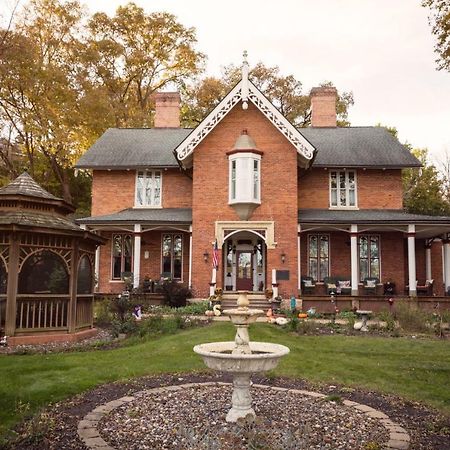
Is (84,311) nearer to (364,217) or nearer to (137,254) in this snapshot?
(137,254)

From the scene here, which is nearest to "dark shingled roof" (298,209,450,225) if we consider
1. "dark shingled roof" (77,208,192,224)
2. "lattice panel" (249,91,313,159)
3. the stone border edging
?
"lattice panel" (249,91,313,159)

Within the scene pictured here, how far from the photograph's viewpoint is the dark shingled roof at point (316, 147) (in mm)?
25562

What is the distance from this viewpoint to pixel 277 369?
10.6 meters

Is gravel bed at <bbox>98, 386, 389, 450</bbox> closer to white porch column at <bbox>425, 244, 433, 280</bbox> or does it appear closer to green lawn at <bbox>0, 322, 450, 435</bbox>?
green lawn at <bbox>0, 322, 450, 435</bbox>

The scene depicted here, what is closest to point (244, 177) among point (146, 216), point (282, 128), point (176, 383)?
point (282, 128)

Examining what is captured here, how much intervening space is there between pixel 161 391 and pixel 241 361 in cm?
270

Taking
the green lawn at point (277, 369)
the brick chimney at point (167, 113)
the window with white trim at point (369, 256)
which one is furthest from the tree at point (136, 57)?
the green lawn at point (277, 369)

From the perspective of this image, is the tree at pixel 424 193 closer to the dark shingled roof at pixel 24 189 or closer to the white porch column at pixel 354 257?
the white porch column at pixel 354 257

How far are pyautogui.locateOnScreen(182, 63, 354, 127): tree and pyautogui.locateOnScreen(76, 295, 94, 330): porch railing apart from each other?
2929 centimetres

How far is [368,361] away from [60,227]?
29.7 feet

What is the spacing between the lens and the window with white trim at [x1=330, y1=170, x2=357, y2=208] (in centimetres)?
2573

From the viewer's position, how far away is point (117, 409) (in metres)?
7.50

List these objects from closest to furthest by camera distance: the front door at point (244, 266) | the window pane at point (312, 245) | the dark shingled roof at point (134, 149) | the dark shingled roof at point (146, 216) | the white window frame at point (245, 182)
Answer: the white window frame at point (245, 182)
the dark shingled roof at point (146, 216)
the front door at point (244, 266)
the window pane at point (312, 245)
the dark shingled roof at point (134, 149)

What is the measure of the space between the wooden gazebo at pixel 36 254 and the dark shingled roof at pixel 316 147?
404 inches
